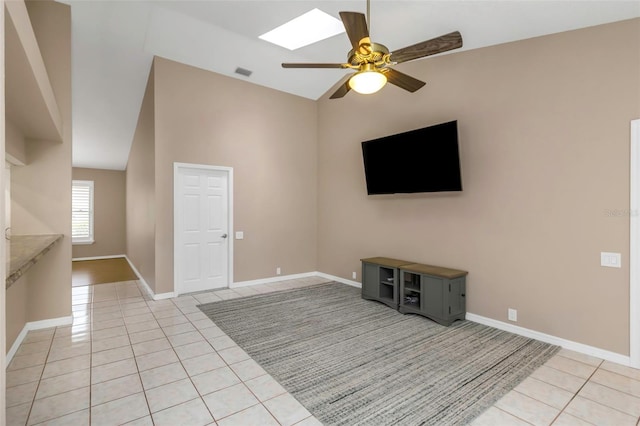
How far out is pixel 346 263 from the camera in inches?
230

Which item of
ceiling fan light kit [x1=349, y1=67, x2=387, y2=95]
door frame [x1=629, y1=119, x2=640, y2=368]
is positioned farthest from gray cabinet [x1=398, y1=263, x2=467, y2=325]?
ceiling fan light kit [x1=349, y1=67, x2=387, y2=95]

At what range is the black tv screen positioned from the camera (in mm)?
3848

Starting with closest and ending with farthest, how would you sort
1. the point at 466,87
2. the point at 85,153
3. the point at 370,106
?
1. the point at 466,87
2. the point at 370,106
3. the point at 85,153

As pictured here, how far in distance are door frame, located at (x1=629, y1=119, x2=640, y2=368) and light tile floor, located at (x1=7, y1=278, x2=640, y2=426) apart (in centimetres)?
25

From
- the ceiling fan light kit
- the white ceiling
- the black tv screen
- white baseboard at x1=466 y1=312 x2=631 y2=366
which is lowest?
white baseboard at x1=466 y1=312 x2=631 y2=366

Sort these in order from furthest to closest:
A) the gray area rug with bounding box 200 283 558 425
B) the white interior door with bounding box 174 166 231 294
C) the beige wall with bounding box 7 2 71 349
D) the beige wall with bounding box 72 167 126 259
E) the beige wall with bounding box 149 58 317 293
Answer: the beige wall with bounding box 72 167 126 259 → the white interior door with bounding box 174 166 231 294 → the beige wall with bounding box 149 58 317 293 → the beige wall with bounding box 7 2 71 349 → the gray area rug with bounding box 200 283 558 425

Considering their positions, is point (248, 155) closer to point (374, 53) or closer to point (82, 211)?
point (374, 53)

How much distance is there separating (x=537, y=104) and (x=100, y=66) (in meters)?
5.90

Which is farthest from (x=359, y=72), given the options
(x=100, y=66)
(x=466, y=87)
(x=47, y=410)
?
(x=100, y=66)

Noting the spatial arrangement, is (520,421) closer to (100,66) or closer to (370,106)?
(370,106)

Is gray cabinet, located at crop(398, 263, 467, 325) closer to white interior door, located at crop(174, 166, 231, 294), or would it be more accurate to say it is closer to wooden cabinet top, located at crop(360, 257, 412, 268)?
wooden cabinet top, located at crop(360, 257, 412, 268)

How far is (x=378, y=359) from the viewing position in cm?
291

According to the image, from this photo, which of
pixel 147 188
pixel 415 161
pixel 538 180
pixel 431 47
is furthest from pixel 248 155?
pixel 538 180

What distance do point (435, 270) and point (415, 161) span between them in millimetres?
1455
